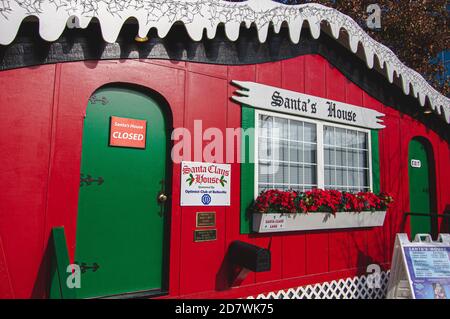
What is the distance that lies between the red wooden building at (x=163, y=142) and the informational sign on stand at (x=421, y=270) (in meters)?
0.63

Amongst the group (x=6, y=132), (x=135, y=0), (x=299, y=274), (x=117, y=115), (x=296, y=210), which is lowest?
(x=299, y=274)

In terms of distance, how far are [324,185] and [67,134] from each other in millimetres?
3338

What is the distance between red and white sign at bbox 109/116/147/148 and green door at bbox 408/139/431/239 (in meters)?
4.98

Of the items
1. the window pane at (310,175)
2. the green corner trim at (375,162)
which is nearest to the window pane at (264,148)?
the window pane at (310,175)

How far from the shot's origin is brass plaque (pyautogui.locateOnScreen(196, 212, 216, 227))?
3.61 m

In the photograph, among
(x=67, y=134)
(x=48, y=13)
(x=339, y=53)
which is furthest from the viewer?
(x=339, y=53)

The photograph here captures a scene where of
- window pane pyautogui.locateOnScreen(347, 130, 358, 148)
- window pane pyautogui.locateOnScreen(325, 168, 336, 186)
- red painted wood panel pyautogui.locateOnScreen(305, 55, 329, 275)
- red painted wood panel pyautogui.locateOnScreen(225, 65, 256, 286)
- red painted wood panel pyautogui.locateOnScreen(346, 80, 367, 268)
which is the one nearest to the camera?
red painted wood panel pyautogui.locateOnScreen(225, 65, 256, 286)

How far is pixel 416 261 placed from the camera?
4.04 m

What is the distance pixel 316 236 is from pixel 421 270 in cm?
128

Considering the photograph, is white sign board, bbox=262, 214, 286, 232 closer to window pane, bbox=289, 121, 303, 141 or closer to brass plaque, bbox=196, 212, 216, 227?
brass plaque, bbox=196, 212, 216, 227

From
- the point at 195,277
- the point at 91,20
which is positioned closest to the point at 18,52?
the point at 91,20

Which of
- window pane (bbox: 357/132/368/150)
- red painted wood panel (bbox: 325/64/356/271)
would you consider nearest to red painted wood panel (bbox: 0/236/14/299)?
red painted wood panel (bbox: 325/64/356/271)

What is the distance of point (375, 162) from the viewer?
523 centimetres

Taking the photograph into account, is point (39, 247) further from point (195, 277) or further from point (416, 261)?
point (416, 261)
